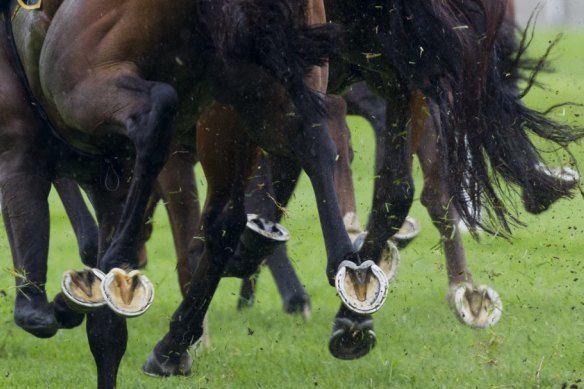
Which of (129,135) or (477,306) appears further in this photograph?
(477,306)

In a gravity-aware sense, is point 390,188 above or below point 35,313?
above

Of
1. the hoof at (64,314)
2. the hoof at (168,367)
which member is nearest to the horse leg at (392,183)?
the hoof at (168,367)

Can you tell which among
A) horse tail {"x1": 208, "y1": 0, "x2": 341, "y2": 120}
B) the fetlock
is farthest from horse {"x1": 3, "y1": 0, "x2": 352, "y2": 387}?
the fetlock

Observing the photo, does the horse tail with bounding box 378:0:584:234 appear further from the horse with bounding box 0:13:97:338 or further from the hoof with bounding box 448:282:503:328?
the horse with bounding box 0:13:97:338

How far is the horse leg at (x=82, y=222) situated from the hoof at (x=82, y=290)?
1363mm

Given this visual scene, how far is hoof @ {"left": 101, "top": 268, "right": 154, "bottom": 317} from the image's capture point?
16.3 feet

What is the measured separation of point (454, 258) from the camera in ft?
25.4

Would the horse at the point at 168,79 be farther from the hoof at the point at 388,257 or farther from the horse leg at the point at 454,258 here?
the horse leg at the point at 454,258

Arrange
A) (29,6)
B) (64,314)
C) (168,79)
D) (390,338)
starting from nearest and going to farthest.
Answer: (168,79), (29,6), (64,314), (390,338)

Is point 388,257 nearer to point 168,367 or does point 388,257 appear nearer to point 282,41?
point 168,367

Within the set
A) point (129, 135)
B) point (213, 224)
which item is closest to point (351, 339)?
point (213, 224)

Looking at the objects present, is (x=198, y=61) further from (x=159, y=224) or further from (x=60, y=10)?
(x=159, y=224)

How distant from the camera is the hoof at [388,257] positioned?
646cm

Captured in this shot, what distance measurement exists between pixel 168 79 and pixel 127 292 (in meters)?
0.87
